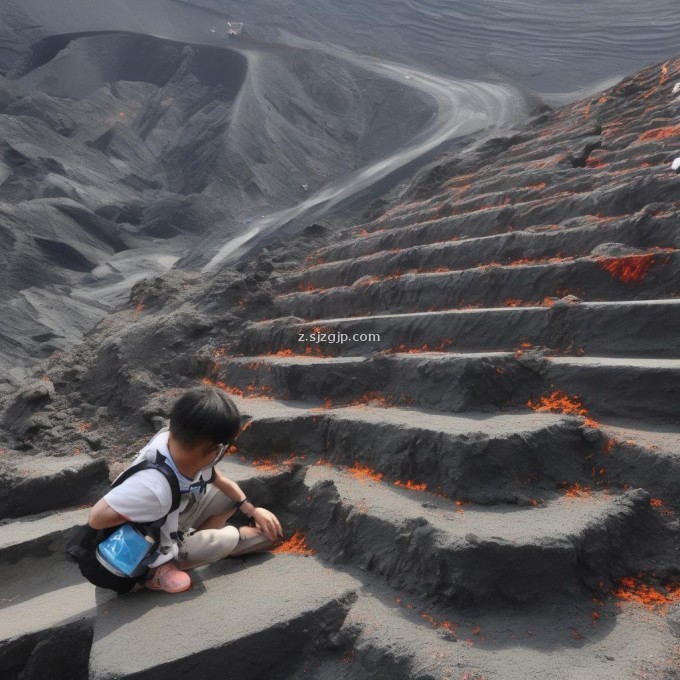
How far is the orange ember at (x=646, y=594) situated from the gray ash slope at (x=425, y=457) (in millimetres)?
14

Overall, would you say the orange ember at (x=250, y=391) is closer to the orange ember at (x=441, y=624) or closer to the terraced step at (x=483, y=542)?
the terraced step at (x=483, y=542)

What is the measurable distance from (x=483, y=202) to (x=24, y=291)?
1094cm

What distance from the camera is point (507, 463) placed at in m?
3.86

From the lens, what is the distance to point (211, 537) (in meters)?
3.40

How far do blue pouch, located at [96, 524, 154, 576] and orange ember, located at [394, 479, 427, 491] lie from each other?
182 centimetres

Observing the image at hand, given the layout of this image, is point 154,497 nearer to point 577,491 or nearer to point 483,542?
point 483,542

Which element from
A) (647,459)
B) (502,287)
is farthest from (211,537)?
(502,287)

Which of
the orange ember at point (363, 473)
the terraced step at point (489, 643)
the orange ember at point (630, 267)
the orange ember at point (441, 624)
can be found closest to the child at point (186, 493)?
the terraced step at point (489, 643)

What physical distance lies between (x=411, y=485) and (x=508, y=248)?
461 centimetres

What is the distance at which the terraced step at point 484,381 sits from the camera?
14.5 feet

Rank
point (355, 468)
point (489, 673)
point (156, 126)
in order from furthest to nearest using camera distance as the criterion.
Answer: point (156, 126), point (355, 468), point (489, 673)

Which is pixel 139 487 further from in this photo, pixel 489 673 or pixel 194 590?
pixel 489 673

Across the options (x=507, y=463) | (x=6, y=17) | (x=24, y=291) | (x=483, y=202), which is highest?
(x=6, y=17)

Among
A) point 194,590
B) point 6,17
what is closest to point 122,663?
point 194,590
